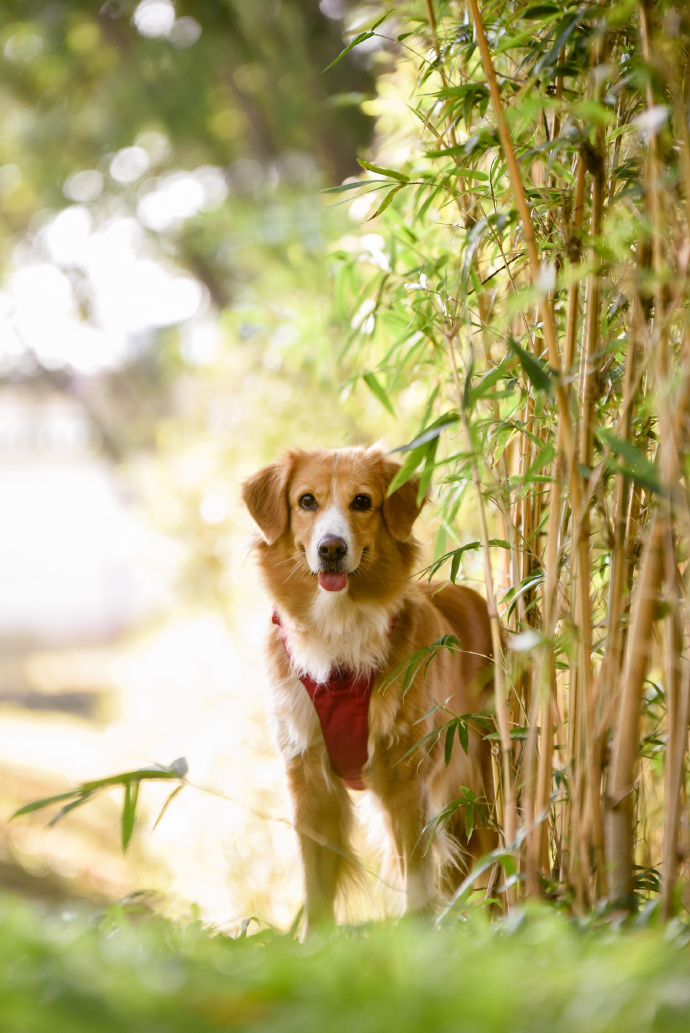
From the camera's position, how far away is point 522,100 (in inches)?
45.4

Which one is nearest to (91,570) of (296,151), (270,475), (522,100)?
(296,151)

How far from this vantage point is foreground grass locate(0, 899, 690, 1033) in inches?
24.2

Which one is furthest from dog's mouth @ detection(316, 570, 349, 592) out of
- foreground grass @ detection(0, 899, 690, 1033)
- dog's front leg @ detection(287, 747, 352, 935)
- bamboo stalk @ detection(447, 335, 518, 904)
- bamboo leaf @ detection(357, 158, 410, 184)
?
foreground grass @ detection(0, 899, 690, 1033)

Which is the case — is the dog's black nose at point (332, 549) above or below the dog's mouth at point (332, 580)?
above

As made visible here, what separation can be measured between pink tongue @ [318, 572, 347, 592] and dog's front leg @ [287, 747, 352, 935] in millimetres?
388

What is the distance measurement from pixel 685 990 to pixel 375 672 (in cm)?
129

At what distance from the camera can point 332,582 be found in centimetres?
188

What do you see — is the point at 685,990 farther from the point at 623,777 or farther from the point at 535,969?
the point at 623,777

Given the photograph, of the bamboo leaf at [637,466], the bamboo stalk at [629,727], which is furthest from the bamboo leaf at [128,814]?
the bamboo leaf at [637,466]

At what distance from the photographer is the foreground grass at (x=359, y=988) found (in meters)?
0.62

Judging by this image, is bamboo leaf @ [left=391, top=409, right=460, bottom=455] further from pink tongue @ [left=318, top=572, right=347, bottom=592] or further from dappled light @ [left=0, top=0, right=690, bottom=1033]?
pink tongue @ [left=318, top=572, right=347, bottom=592]

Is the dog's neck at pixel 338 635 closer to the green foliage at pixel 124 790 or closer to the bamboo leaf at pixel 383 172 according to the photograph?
the green foliage at pixel 124 790

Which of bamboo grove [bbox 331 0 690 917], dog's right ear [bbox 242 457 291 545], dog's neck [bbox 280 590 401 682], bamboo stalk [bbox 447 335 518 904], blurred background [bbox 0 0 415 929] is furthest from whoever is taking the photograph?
blurred background [bbox 0 0 415 929]

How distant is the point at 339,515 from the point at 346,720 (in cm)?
49
